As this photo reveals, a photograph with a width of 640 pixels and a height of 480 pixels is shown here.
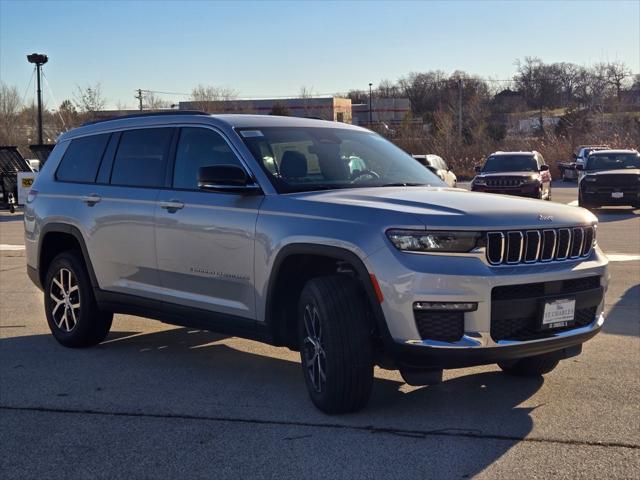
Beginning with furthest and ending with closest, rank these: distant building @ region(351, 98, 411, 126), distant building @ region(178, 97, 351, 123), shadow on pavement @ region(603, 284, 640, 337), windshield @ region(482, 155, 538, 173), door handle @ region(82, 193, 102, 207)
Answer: distant building @ region(351, 98, 411, 126), distant building @ region(178, 97, 351, 123), windshield @ region(482, 155, 538, 173), shadow on pavement @ region(603, 284, 640, 337), door handle @ region(82, 193, 102, 207)

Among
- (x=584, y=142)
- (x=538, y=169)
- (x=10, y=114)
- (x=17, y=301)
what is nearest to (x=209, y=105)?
(x=10, y=114)

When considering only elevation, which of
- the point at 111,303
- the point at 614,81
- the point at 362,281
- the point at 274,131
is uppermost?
the point at 614,81

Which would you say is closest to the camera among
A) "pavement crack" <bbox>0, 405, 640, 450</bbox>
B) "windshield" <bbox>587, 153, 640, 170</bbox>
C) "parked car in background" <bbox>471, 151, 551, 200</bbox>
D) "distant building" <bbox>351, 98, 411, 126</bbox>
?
"pavement crack" <bbox>0, 405, 640, 450</bbox>

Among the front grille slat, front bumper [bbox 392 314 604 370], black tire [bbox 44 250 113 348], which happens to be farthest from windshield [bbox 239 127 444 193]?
black tire [bbox 44 250 113 348]

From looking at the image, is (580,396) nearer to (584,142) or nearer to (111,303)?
(111,303)

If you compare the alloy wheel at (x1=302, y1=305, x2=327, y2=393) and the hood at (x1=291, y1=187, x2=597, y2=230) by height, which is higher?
the hood at (x1=291, y1=187, x2=597, y2=230)

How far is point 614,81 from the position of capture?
8262 cm

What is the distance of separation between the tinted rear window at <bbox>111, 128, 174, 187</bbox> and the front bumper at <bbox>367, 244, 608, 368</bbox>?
2.45m

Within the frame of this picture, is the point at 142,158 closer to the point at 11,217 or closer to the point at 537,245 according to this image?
the point at 537,245

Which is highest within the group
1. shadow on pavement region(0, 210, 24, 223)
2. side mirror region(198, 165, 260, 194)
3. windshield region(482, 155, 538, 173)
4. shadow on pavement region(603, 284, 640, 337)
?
side mirror region(198, 165, 260, 194)

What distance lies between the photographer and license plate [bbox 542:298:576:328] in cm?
489

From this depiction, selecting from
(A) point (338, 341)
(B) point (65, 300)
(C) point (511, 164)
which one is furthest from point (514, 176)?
(A) point (338, 341)

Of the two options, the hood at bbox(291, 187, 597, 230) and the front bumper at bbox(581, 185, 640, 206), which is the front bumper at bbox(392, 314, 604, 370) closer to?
the hood at bbox(291, 187, 597, 230)

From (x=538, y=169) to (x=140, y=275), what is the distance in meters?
19.1
